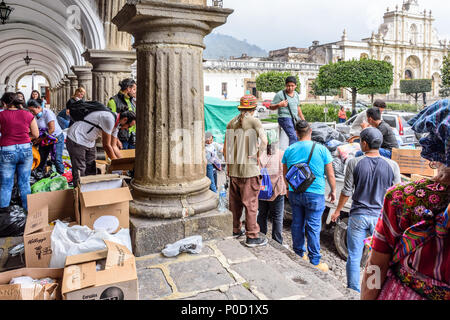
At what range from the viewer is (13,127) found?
167 inches

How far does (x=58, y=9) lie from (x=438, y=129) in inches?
376

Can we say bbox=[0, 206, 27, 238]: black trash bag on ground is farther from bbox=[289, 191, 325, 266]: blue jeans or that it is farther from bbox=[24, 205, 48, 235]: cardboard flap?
bbox=[289, 191, 325, 266]: blue jeans

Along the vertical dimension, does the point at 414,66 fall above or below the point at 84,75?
above

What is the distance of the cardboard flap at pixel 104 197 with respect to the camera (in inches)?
106

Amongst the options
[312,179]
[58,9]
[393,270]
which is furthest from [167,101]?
[58,9]

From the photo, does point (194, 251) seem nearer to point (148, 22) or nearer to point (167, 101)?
point (167, 101)

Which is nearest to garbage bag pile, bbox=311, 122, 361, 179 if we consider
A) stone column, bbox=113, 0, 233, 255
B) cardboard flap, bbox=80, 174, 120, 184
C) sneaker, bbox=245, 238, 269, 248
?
sneaker, bbox=245, 238, 269, 248

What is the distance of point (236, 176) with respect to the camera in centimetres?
370

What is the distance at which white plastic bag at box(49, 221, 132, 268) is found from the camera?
232 cm

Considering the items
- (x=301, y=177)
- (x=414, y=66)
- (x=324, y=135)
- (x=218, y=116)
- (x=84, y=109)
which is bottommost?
(x=301, y=177)

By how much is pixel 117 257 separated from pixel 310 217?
2.28 m

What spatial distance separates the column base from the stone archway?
59.8 metres

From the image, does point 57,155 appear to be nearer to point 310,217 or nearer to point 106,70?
point 106,70

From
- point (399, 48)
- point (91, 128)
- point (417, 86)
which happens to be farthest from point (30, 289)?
point (399, 48)
